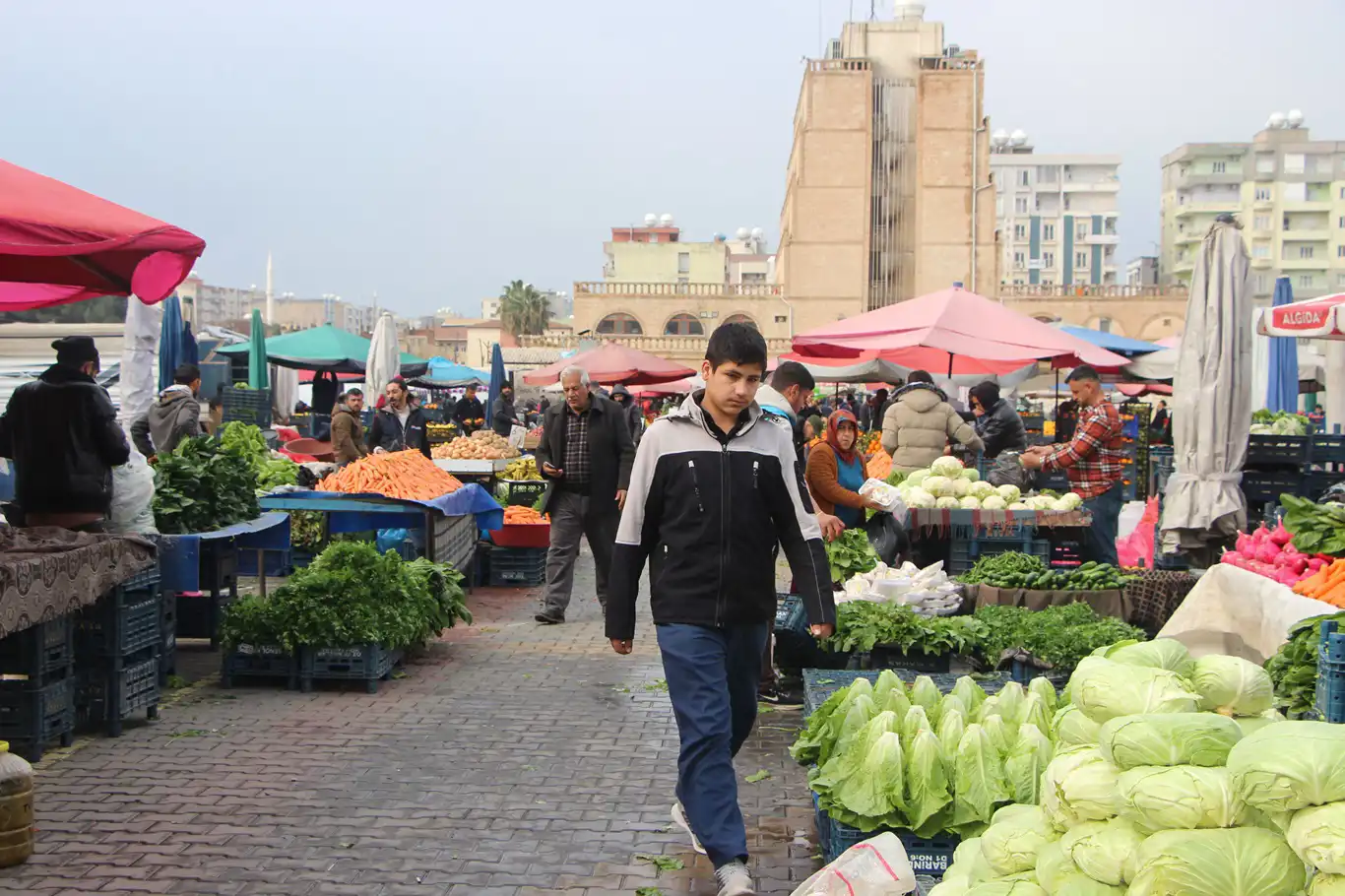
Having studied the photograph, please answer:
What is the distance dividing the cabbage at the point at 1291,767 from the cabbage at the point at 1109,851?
0.29 meters

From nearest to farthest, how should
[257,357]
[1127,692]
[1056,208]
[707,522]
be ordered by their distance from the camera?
[1127,692], [707,522], [257,357], [1056,208]

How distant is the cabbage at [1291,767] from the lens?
252 centimetres

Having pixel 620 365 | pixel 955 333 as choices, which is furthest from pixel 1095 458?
pixel 620 365

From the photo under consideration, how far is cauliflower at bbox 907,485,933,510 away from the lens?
10.0m

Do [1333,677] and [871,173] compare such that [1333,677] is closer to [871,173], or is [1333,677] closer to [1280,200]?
[871,173]

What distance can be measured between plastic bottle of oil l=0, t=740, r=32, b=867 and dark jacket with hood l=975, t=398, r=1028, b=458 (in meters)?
11.0

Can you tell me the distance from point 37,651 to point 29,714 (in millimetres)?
354

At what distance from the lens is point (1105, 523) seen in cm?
1047

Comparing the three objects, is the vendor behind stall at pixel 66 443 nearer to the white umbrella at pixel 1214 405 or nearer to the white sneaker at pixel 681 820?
the white sneaker at pixel 681 820

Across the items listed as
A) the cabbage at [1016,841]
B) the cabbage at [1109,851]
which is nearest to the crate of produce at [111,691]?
the cabbage at [1016,841]

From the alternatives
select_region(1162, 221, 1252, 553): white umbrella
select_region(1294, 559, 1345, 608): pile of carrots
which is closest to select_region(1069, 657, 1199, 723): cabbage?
select_region(1294, 559, 1345, 608): pile of carrots

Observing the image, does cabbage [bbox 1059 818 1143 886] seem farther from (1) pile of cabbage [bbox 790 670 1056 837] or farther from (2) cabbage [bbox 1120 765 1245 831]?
(1) pile of cabbage [bbox 790 670 1056 837]

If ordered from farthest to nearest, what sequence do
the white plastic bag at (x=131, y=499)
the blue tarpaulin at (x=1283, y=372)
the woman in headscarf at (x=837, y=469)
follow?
the blue tarpaulin at (x=1283, y=372) → the woman in headscarf at (x=837, y=469) → the white plastic bag at (x=131, y=499)

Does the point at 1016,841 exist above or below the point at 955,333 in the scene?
below
